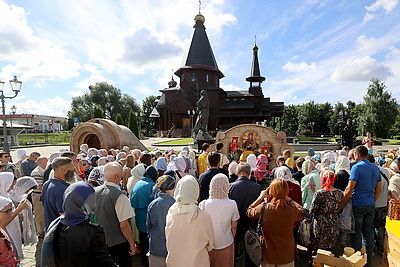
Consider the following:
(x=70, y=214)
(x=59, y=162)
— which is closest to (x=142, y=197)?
(x=59, y=162)

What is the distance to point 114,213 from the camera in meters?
3.18

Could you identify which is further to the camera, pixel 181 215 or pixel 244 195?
pixel 244 195

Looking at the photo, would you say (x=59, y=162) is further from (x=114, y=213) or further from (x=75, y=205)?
(x=75, y=205)

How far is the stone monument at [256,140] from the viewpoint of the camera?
1176 cm

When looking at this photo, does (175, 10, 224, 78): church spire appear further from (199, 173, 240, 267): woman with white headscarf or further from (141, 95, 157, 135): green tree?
(199, 173, 240, 267): woman with white headscarf

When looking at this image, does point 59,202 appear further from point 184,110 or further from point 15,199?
point 184,110

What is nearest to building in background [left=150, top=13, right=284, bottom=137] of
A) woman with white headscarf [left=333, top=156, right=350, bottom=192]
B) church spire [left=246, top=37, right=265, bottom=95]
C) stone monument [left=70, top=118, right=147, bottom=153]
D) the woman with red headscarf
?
church spire [left=246, top=37, right=265, bottom=95]

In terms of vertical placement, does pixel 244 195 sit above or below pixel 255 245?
above

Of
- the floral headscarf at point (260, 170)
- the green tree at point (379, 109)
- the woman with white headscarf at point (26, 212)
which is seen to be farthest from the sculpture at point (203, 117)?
the green tree at point (379, 109)

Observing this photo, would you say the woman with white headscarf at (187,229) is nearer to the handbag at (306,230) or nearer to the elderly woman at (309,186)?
the handbag at (306,230)

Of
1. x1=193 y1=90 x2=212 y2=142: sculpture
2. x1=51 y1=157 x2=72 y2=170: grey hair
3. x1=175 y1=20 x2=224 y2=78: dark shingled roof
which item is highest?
x1=175 y1=20 x2=224 y2=78: dark shingled roof

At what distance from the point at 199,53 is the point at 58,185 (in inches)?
1756

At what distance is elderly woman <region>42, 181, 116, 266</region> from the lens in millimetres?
2098

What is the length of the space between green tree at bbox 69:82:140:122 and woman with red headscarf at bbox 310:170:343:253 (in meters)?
63.0
